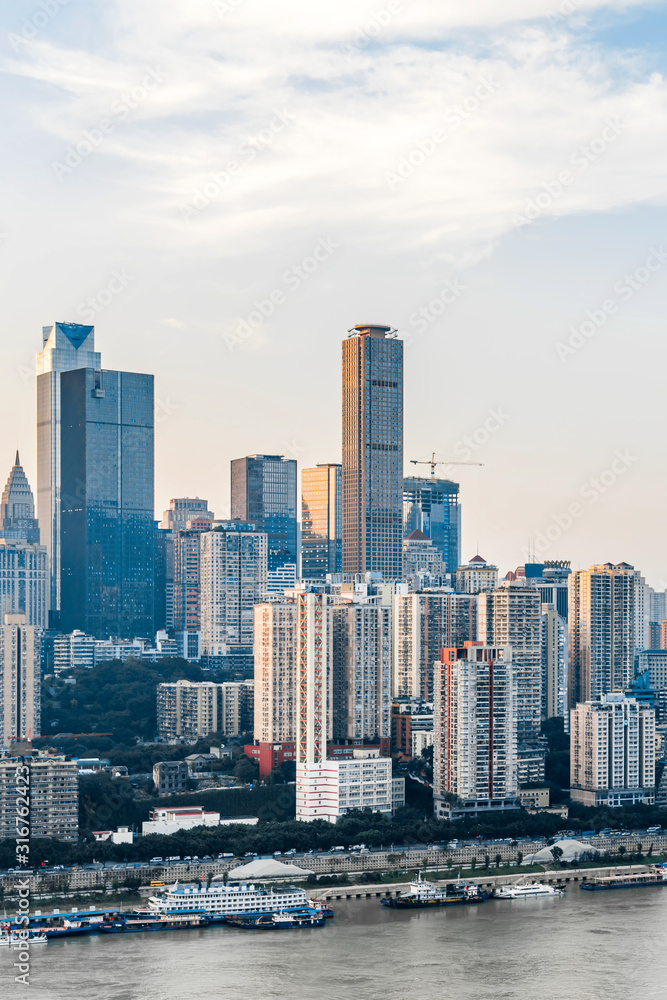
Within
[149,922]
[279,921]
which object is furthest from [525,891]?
[149,922]

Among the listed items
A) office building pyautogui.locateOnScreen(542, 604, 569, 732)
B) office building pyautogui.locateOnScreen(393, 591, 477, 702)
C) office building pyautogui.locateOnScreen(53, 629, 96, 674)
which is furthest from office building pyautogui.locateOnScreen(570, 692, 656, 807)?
office building pyautogui.locateOnScreen(53, 629, 96, 674)

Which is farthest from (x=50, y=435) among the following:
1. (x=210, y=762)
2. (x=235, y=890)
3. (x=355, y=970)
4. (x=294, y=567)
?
(x=355, y=970)

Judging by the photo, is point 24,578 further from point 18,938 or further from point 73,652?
point 18,938

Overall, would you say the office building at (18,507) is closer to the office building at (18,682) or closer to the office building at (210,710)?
the office building at (210,710)

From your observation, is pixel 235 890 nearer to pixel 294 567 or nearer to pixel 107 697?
pixel 107 697

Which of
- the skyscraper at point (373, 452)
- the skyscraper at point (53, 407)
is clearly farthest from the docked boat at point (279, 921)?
the skyscraper at point (53, 407)
